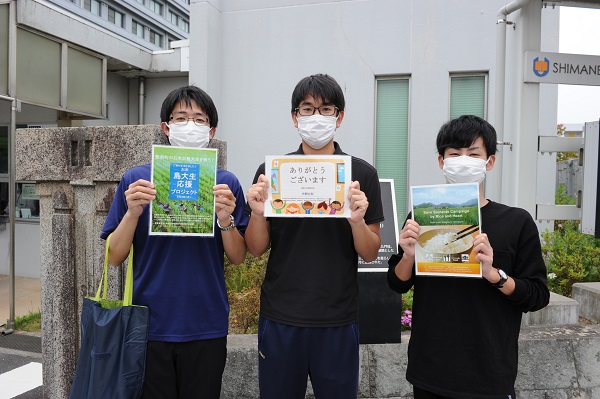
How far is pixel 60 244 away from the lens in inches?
141

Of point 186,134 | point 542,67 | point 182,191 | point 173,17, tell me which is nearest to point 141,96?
point 542,67

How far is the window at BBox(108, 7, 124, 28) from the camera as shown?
140ft

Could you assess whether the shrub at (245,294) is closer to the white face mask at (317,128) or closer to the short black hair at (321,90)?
the white face mask at (317,128)

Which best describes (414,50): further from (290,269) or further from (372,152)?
(290,269)

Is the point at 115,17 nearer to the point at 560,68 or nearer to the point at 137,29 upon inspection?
the point at 137,29

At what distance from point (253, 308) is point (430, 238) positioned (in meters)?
2.48

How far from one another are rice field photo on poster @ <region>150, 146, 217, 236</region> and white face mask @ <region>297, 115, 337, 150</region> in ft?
1.50

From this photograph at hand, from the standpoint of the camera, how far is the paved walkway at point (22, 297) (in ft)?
22.1

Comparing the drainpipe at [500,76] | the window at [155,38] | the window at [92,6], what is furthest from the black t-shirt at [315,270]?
the window at [155,38]

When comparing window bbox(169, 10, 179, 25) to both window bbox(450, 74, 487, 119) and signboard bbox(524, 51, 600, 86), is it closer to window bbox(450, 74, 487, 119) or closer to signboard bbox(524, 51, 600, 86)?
window bbox(450, 74, 487, 119)

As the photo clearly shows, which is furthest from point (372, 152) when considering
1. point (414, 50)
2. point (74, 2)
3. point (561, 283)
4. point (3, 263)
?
point (74, 2)

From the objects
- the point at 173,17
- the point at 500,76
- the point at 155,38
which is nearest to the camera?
the point at 500,76

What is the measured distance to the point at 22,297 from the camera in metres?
7.50

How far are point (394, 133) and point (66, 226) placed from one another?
5.40 m
